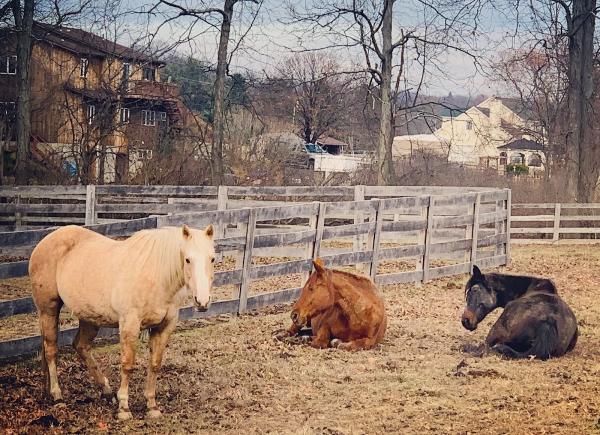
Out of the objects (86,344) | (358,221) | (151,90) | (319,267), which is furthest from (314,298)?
(151,90)

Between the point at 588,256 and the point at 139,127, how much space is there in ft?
57.7

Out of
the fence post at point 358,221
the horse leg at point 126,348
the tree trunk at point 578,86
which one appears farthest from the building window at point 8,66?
the horse leg at point 126,348

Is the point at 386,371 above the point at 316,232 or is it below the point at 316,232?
below

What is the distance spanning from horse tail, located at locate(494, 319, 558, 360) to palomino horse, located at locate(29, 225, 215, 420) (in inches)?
138

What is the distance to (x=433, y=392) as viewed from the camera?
7031mm

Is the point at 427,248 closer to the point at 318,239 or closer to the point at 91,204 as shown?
the point at 318,239

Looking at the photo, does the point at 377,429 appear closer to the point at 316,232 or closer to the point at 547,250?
the point at 316,232

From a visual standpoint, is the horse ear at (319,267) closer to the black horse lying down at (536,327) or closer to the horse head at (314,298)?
the horse head at (314,298)

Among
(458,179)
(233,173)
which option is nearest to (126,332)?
(233,173)

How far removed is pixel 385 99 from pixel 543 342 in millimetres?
19823

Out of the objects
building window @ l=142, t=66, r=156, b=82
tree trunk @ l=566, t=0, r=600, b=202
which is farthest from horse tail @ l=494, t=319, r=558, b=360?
building window @ l=142, t=66, r=156, b=82

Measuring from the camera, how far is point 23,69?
27.4 m

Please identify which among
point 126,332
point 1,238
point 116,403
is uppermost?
point 1,238

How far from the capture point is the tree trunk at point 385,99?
27281 mm
